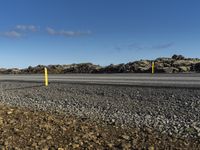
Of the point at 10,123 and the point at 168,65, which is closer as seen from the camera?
the point at 10,123

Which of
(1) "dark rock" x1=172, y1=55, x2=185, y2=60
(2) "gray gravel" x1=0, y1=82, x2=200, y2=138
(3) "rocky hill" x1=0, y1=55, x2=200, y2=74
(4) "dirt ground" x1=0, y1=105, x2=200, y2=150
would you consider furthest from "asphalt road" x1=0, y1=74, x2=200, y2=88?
(1) "dark rock" x1=172, y1=55, x2=185, y2=60

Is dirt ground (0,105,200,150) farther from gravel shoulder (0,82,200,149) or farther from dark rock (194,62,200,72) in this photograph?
dark rock (194,62,200,72)

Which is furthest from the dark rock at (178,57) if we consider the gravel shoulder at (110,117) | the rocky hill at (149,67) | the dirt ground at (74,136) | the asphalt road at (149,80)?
the dirt ground at (74,136)

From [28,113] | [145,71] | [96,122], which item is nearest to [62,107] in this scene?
[28,113]

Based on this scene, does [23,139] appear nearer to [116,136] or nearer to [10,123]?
[10,123]

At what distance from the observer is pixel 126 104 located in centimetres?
1315

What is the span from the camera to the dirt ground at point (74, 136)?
Answer: 9062 millimetres

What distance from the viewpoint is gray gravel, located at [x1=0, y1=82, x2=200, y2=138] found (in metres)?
10.6

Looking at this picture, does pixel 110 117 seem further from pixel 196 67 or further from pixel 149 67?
pixel 149 67

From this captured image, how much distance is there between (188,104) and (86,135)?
156 inches

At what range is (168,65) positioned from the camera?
32156mm

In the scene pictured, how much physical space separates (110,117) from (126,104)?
1.65 meters

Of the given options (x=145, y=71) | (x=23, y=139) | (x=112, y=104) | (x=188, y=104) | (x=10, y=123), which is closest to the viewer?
(x=23, y=139)

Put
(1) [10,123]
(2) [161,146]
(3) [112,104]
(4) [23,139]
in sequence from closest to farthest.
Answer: (2) [161,146] → (4) [23,139] → (1) [10,123] → (3) [112,104]
